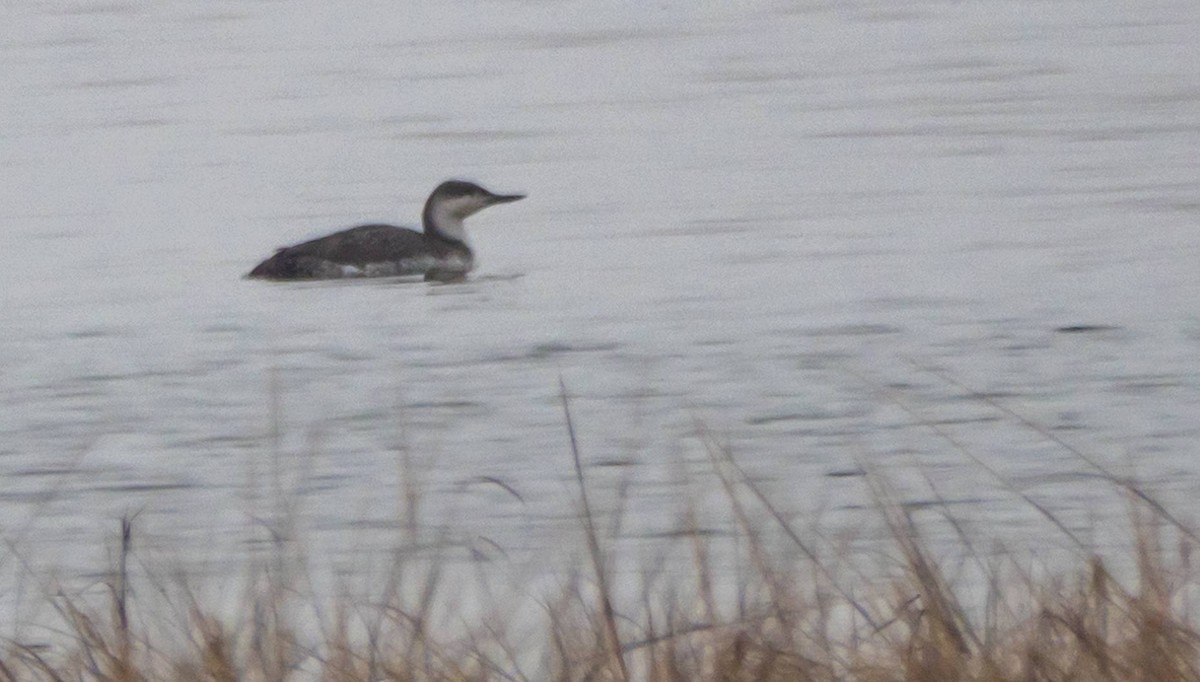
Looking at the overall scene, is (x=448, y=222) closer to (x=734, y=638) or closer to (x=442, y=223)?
(x=442, y=223)

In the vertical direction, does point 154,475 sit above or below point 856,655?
below

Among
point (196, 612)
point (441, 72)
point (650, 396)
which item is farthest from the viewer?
point (441, 72)

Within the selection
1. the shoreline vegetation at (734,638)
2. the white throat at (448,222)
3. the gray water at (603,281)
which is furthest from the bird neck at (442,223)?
the shoreline vegetation at (734,638)

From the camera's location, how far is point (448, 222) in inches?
535

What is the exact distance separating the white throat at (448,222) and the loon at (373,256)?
0.01 meters

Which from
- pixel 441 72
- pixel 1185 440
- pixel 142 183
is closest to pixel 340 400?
pixel 1185 440

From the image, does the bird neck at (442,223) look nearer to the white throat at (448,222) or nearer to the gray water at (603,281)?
the white throat at (448,222)

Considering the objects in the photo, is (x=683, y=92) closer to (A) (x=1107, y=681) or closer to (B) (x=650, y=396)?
(B) (x=650, y=396)

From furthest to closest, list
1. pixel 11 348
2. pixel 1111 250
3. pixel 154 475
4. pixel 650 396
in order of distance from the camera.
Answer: pixel 1111 250 → pixel 11 348 → pixel 650 396 → pixel 154 475

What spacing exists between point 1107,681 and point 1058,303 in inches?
248

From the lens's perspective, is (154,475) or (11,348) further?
(11,348)

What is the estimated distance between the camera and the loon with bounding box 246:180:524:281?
465 inches

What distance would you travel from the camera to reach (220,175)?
16391 mm

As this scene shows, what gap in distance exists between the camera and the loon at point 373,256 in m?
11.8
